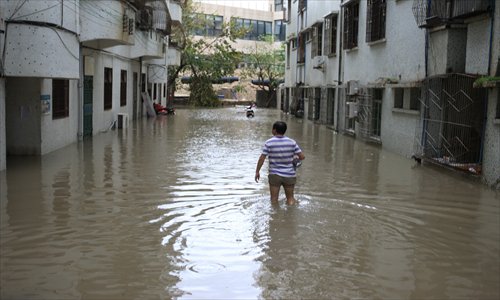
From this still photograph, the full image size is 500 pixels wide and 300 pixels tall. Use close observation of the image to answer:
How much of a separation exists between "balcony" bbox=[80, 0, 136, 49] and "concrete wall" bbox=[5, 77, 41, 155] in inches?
104

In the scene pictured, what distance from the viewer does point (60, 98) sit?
52.7 feet

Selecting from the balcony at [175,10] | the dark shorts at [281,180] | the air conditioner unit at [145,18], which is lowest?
the dark shorts at [281,180]

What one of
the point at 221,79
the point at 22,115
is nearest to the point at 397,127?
the point at 22,115

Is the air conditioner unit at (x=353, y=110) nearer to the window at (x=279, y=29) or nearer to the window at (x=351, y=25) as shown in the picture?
the window at (x=351, y=25)

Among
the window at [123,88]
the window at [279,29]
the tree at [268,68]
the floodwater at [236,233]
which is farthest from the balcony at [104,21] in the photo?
the window at [279,29]

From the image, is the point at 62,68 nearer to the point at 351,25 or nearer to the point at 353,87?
the point at 353,87

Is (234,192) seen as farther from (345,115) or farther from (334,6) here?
(334,6)

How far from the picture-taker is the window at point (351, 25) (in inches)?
885

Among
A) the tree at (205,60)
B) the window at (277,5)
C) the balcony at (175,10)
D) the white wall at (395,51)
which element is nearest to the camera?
the white wall at (395,51)

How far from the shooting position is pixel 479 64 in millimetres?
11508

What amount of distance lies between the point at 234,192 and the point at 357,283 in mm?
4798

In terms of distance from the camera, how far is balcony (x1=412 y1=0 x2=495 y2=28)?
1111cm

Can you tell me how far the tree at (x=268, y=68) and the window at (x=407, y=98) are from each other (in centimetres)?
4152

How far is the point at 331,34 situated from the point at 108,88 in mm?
10684
